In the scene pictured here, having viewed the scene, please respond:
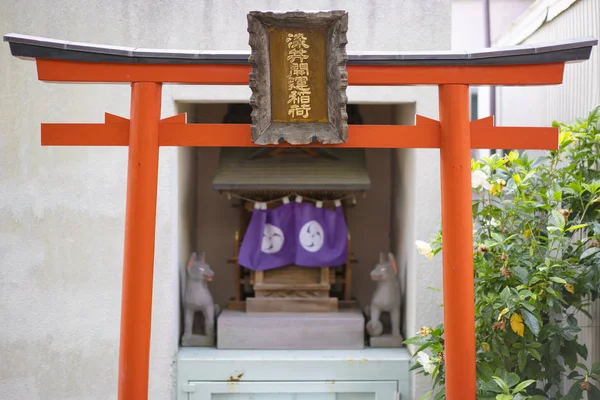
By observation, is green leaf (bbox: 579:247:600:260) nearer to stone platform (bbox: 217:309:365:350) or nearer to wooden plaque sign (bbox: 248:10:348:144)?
wooden plaque sign (bbox: 248:10:348:144)

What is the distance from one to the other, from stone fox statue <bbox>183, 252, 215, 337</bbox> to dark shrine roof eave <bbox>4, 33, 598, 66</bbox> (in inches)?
102

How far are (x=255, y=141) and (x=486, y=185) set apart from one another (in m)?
1.79

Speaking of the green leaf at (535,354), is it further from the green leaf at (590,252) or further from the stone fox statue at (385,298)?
the stone fox statue at (385,298)

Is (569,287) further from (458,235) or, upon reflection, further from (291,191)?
(291,191)

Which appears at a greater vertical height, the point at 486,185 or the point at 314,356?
the point at 486,185

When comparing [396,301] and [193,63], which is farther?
[396,301]

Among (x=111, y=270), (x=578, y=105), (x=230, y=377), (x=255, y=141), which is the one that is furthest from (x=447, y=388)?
(x=111, y=270)

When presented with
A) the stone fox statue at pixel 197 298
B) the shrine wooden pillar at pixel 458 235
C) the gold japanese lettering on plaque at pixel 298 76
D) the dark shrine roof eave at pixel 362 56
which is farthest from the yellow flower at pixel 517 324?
the stone fox statue at pixel 197 298

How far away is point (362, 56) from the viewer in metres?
3.91

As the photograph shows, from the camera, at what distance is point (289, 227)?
644cm

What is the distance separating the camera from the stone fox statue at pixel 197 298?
6.02 meters

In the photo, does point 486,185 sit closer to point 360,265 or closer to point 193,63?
point 193,63

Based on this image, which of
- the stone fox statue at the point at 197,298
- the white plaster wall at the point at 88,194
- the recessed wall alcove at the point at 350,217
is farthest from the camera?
the recessed wall alcove at the point at 350,217

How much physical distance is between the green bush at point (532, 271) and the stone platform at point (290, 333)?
122cm
